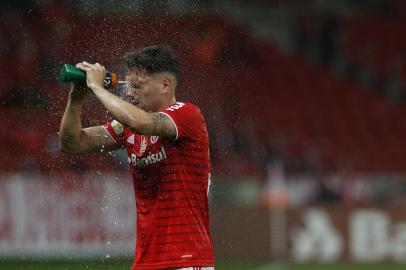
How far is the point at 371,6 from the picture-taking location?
2059 centimetres

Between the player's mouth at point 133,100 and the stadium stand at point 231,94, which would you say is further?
the stadium stand at point 231,94

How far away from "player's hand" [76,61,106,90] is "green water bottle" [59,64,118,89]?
33 mm

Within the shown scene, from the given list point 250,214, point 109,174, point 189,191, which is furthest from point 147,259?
point 250,214

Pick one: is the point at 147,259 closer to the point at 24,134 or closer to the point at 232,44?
the point at 24,134

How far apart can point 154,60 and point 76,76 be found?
440 mm

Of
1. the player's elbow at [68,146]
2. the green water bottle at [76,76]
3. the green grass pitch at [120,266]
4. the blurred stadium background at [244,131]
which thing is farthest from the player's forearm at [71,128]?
the green grass pitch at [120,266]

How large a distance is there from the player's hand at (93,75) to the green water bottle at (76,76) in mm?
33

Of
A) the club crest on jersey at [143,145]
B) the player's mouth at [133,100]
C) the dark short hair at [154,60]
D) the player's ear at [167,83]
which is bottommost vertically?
the club crest on jersey at [143,145]

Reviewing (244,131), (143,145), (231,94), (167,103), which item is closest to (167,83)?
(167,103)

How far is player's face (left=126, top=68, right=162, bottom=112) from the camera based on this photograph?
5496 mm

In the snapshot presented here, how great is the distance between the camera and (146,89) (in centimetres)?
551

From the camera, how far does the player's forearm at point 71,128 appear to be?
567 cm

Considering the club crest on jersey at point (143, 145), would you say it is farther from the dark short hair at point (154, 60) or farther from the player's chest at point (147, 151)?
the dark short hair at point (154, 60)

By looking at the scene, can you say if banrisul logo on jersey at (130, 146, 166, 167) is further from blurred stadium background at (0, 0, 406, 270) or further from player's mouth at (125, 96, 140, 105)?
blurred stadium background at (0, 0, 406, 270)
